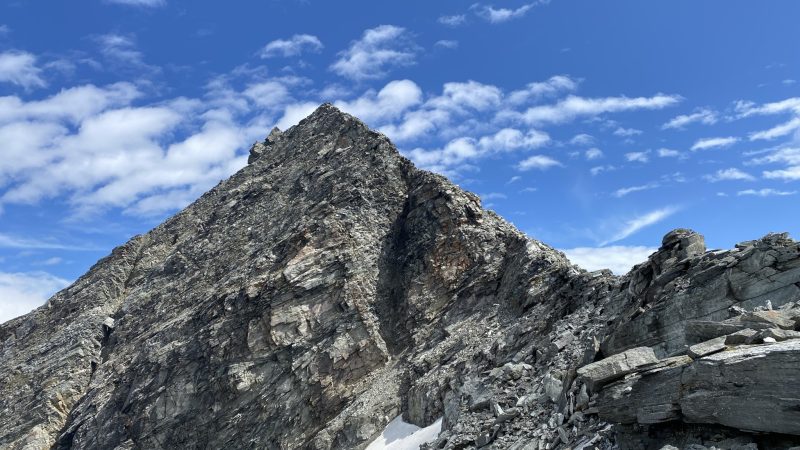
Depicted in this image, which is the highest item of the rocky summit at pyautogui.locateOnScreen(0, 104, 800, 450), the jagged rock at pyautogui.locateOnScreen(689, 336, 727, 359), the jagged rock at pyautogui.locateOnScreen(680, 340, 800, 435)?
the rocky summit at pyautogui.locateOnScreen(0, 104, 800, 450)

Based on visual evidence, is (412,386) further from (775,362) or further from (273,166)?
(273,166)

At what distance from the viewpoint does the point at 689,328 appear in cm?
2100

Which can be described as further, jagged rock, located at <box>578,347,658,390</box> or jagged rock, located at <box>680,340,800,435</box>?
jagged rock, located at <box>578,347,658,390</box>

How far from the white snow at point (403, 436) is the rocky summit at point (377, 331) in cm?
89

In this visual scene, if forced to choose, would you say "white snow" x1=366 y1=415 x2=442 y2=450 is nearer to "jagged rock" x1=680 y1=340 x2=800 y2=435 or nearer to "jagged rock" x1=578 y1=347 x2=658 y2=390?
"jagged rock" x1=578 y1=347 x2=658 y2=390

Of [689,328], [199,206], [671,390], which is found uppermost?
[199,206]

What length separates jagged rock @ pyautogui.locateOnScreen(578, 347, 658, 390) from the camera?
68.4 ft

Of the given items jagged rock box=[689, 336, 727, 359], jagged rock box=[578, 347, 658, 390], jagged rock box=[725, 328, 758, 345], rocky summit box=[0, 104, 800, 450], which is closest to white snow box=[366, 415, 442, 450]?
rocky summit box=[0, 104, 800, 450]

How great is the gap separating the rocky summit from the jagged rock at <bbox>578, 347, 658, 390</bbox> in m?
0.08

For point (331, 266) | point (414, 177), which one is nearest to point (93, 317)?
point (331, 266)

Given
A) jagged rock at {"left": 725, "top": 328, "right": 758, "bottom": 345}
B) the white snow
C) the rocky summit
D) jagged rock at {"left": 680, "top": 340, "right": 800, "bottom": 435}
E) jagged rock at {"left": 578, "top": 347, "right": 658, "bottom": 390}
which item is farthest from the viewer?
the white snow

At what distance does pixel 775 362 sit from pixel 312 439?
1472 inches

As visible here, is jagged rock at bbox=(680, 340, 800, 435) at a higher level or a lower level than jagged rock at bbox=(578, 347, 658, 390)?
lower

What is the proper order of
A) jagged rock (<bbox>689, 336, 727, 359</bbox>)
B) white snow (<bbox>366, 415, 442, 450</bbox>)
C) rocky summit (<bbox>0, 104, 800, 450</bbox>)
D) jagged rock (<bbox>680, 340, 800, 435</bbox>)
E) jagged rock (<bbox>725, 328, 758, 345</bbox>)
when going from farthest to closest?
white snow (<bbox>366, 415, 442, 450</bbox>) < rocky summit (<bbox>0, 104, 800, 450</bbox>) < jagged rock (<bbox>689, 336, 727, 359</bbox>) < jagged rock (<bbox>725, 328, 758, 345</bbox>) < jagged rock (<bbox>680, 340, 800, 435</bbox>)
